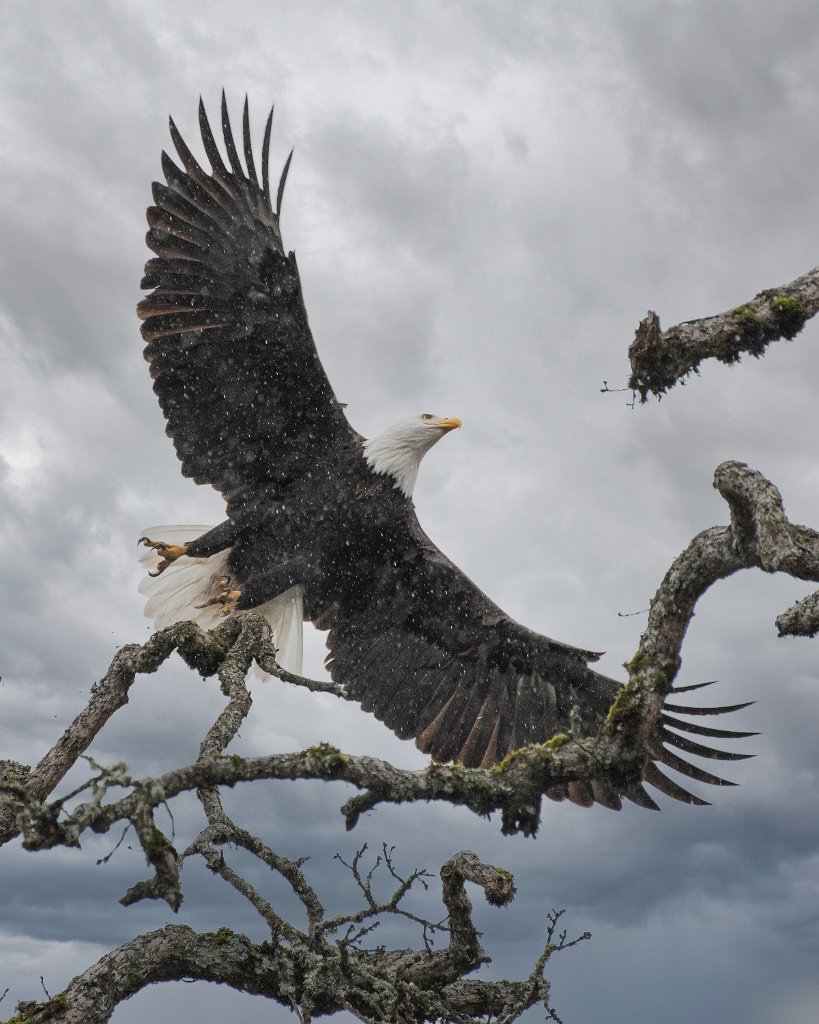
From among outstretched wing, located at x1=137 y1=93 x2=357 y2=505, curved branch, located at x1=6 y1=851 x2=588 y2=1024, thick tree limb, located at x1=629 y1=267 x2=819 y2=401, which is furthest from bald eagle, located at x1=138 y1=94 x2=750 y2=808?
thick tree limb, located at x1=629 y1=267 x2=819 y2=401

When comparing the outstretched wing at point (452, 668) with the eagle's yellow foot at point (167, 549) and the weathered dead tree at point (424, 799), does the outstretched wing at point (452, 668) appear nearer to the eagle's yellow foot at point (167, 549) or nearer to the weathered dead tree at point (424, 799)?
the eagle's yellow foot at point (167, 549)

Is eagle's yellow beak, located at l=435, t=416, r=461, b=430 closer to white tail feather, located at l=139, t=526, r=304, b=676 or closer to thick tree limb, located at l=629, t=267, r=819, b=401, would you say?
white tail feather, located at l=139, t=526, r=304, b=676

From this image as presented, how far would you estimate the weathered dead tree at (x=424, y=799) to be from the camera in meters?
2.85

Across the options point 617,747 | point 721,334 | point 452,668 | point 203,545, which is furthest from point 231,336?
point 617,747

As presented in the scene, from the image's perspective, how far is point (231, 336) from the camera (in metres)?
5.80

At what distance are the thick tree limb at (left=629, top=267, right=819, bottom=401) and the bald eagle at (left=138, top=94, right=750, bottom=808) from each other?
2.87 meters

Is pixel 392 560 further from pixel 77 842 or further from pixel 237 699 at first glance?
pixel 77 842

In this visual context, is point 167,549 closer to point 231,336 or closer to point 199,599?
point 199,599

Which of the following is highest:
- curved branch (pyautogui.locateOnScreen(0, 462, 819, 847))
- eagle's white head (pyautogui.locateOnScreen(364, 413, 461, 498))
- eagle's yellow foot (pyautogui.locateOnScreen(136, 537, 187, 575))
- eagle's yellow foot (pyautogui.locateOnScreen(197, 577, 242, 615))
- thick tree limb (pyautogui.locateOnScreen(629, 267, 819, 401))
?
eagle's white head (pyautogui.locateOnScreen(364, 413, 461, 498))

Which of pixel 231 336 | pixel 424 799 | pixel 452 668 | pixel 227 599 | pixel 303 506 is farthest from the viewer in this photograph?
pixel 452 668

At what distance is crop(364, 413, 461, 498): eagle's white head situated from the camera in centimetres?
602

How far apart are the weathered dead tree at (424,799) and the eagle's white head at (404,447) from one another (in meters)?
Answer: 2.54

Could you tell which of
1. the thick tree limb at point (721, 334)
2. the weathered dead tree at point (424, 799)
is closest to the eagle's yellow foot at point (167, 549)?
the weathered dead tree at point (424, 799)

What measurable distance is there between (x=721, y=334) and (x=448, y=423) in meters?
3.23
